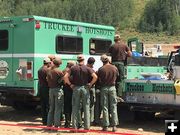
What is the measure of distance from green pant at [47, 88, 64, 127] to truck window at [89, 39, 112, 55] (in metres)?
3.46

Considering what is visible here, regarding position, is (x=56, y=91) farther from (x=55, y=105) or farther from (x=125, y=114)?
(x=125, y=114)

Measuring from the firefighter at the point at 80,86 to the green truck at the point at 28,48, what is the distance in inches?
73.7

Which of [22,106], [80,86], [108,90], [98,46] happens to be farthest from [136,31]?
[80,86]

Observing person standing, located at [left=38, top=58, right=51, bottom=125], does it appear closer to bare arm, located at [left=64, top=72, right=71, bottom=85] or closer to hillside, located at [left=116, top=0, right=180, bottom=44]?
bare arm, located at [left=64, top=72, right=71, bottom=85]

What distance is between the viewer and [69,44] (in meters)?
13.3

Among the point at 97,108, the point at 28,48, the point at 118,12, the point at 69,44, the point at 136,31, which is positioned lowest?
the point at 97,108

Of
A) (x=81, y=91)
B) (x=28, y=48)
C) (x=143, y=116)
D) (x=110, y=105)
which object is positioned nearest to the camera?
(x=81, y=91)

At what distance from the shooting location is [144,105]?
1108 cm

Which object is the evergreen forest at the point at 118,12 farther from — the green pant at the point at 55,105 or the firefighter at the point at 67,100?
the green pant at the point at 55,105

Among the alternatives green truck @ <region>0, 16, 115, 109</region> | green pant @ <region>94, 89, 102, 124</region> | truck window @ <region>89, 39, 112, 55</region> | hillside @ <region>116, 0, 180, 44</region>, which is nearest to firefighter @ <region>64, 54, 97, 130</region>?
green pant @ <region>94, 89, 102, 124</region>

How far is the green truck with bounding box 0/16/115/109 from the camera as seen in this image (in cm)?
1222

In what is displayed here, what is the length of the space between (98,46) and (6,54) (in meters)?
3.21

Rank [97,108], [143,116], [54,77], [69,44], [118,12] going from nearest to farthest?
[54,77], [97,108], [143,116], [69,44], [118,12]

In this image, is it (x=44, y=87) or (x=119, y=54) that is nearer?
(x=44, y=87)
